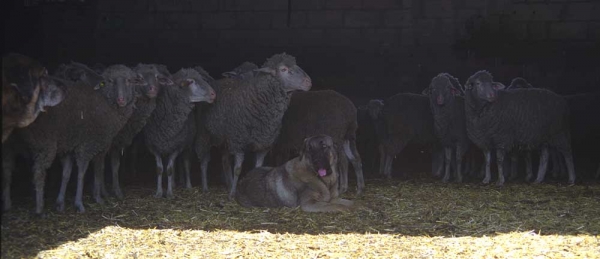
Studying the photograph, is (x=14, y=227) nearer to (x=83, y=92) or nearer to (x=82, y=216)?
(x=82, y=216)

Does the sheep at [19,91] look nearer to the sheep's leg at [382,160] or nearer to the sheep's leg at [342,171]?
the sheep's leg at [342,171]

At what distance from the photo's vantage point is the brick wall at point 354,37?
15.2 metres

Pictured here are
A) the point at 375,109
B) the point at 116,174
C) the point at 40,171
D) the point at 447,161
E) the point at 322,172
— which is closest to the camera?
the point at 40,171

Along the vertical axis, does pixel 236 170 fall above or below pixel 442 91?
below

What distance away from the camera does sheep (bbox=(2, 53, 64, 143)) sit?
6828 millimetres

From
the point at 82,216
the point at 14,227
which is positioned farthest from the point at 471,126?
the point at 14,227

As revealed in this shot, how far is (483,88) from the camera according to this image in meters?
12.2

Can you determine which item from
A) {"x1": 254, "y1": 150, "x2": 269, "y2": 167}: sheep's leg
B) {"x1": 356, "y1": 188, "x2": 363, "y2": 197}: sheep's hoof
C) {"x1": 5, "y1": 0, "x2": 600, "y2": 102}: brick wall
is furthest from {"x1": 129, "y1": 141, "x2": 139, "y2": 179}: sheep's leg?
{"x1": 5, "y1": 0, "x2": 600, "y2": 102}: brick wall

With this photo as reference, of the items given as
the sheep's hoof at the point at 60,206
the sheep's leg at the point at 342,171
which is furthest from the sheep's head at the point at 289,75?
the sheep's hoof at the point at 60,206

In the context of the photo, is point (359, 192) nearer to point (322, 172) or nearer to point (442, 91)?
point (322, 172)

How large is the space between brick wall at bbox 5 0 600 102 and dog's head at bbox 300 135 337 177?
20.3 feet

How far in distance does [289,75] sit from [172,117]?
1.60 metres

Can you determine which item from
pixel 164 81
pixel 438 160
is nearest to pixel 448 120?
pixel 438 160

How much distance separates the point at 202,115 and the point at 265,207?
2.15 m
